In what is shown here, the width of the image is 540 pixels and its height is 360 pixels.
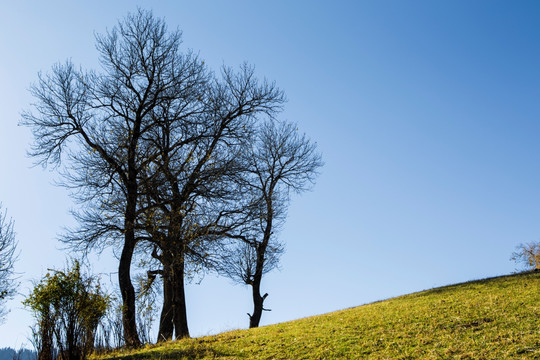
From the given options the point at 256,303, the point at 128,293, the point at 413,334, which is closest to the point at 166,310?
the point at 128,293

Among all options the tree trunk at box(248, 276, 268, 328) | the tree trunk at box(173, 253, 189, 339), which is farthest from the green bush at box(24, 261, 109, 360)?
the tree trunk at box(248, 276, 268, 328)

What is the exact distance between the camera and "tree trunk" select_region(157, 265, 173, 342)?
55.1 feet

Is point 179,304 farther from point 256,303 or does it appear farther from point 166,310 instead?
point 256,303

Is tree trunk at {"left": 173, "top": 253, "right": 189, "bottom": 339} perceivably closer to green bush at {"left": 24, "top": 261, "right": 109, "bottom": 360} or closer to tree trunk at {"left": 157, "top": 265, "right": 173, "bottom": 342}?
tree trunk at {"left": 157, "top": 265, "right": 173, "bottom": 342}

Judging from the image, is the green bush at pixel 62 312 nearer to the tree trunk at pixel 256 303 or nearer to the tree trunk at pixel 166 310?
the tree trunk at pixel 166 310

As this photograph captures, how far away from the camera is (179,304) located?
16953 millimetres

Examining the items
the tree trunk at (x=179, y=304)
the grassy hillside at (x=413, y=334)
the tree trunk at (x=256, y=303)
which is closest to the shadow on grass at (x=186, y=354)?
the grassy hillside at (x=413, y=334)

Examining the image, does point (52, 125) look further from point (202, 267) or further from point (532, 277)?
point (532, 277)

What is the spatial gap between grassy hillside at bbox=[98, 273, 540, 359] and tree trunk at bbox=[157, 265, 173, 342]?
4.10m

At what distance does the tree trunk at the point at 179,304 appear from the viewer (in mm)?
16672

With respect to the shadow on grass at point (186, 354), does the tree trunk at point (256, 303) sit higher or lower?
higher

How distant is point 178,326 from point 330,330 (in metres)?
7.51

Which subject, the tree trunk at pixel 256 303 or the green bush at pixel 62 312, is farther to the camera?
the tree trunk at pixel 256 303

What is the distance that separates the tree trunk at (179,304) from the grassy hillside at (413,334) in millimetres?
3873
